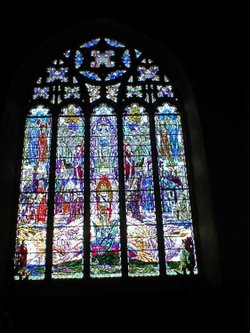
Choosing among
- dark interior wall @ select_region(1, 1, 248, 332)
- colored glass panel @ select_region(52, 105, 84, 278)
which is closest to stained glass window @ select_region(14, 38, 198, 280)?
colored glass panel @ select_region(52, 105, 84, 278)

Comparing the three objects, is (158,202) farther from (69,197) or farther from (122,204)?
(69,197)

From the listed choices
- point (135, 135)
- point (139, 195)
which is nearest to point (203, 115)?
point (135, 135)

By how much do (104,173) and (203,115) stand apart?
1552 millimetres

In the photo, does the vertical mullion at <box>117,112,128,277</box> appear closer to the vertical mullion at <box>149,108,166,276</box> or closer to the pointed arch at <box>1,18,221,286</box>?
the pointed arch at <box>1,18,221,286</box>

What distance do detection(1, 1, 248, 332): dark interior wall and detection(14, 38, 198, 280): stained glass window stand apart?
39 cm

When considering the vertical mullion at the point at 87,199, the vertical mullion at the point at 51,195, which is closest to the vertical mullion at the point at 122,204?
the vertical mullion at the point at 87,199

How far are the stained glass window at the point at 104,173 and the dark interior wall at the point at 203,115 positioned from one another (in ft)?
1.28

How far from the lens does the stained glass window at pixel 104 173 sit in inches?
227

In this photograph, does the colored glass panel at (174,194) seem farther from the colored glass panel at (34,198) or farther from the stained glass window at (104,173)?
the colored glass panel at (34,198)

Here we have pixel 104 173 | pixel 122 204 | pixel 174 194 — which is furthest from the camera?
pixel 104 173

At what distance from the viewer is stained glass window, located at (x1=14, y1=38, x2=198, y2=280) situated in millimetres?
5773

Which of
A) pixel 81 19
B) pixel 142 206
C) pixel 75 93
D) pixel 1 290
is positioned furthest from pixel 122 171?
pixel 81 19

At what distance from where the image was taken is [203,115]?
629cm

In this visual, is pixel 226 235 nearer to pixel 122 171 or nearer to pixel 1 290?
pixel 122 171
